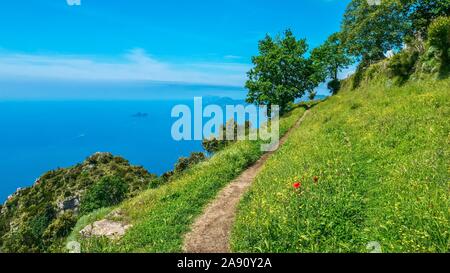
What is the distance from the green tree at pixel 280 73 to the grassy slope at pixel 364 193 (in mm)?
34373

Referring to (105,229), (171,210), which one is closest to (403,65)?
(171,210)

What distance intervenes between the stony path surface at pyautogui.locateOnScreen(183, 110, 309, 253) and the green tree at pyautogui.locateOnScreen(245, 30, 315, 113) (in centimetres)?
3691

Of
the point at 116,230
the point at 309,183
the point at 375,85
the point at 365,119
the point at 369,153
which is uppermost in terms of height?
the point at 375,85

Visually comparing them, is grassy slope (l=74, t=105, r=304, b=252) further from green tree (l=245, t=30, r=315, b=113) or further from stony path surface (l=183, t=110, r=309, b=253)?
green tree (l=245, t=30, r=315, b=113)

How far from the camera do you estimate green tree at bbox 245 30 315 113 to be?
177ft

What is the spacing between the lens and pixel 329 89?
65.5 m

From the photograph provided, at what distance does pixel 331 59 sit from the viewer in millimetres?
62750

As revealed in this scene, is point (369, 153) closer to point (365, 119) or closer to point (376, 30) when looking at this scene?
point (365, 119)

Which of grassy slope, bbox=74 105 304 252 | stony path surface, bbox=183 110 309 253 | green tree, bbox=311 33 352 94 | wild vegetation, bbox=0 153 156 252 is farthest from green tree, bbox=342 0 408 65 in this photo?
wild vegetation, bbox=0 153 156 252

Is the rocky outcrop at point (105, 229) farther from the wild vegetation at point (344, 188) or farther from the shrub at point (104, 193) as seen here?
the shrub at point (104, 193)

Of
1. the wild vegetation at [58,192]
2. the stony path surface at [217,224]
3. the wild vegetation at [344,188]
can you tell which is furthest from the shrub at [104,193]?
the stony path surface at [217,224]
